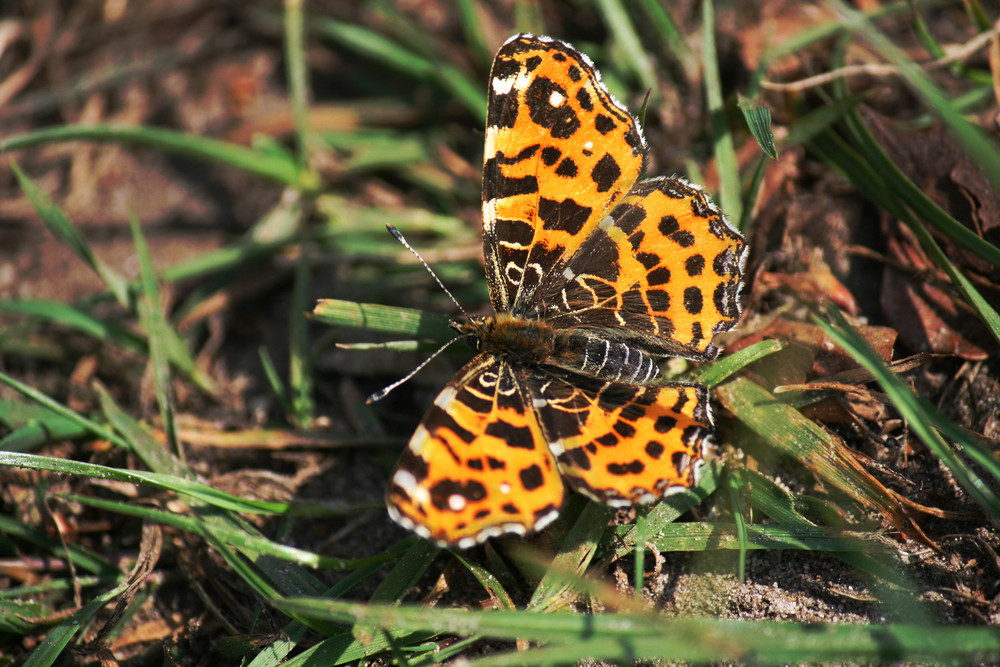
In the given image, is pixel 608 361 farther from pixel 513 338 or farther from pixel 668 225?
pixel 668 225

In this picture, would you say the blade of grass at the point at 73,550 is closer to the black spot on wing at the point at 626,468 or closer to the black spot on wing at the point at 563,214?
the black spot on wing at the point at 626,468

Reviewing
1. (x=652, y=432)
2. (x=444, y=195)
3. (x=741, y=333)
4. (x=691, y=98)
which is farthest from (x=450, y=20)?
(x=652, y=432)

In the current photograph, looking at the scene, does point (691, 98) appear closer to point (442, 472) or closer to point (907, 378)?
point (907, 378)

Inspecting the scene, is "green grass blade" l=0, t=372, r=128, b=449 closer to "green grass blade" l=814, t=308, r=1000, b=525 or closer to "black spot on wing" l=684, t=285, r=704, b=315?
"black spot on wing" l=684, t=285, r=704, b=315

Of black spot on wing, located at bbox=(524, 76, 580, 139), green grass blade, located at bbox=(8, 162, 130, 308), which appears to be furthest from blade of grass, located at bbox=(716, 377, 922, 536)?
green grass blade, located at bbox=(8, 162, 130, 308)

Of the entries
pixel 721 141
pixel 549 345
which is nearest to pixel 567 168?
pixel 549 345

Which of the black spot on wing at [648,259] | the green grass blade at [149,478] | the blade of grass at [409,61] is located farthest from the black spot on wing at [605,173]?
the green grass blade at [149,478]

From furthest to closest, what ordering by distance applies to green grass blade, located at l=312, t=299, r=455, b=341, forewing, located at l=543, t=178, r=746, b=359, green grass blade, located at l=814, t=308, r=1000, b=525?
green grass blade, located at l=312, t=299, r=455, b=341 → forewing, located at l=543, t=178, r=746, b=359 → green grass blade, located at l=814, t=308, r=1000, b=525
